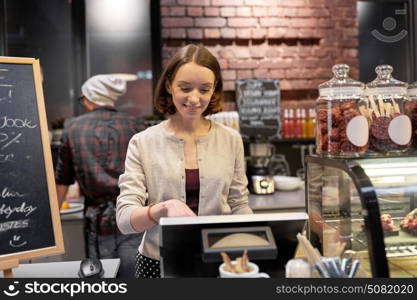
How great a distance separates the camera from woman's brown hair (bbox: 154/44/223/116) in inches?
58.4

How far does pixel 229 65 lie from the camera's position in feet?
14.1

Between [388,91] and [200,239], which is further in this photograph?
A: [388,91]

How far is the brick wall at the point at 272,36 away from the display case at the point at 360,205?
9.68ft

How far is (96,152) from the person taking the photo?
274 centimetres

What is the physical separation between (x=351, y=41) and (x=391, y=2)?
0.62 m

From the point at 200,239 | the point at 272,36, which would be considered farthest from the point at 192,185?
the point at 272,36

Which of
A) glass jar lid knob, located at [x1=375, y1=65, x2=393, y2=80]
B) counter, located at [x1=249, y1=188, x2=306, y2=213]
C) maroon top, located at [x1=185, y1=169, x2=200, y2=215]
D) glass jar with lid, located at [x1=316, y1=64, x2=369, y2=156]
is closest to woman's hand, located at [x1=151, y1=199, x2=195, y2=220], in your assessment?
maroon top, located at [x1=185, y1=169, x2=200, y2=215]

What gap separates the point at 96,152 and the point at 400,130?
6.26 feet

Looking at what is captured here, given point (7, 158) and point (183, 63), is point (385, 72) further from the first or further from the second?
point (7, 158)

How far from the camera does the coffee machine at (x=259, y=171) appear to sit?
136 inches

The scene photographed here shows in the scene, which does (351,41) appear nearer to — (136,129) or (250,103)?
(250,103)

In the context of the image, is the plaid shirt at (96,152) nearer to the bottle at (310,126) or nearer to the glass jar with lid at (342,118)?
the glass jar with lid at (342,118)

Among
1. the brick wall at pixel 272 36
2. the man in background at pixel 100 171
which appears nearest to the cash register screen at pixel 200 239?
the man in background at pixel 100 171

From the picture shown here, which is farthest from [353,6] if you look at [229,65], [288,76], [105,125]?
[105,125]
